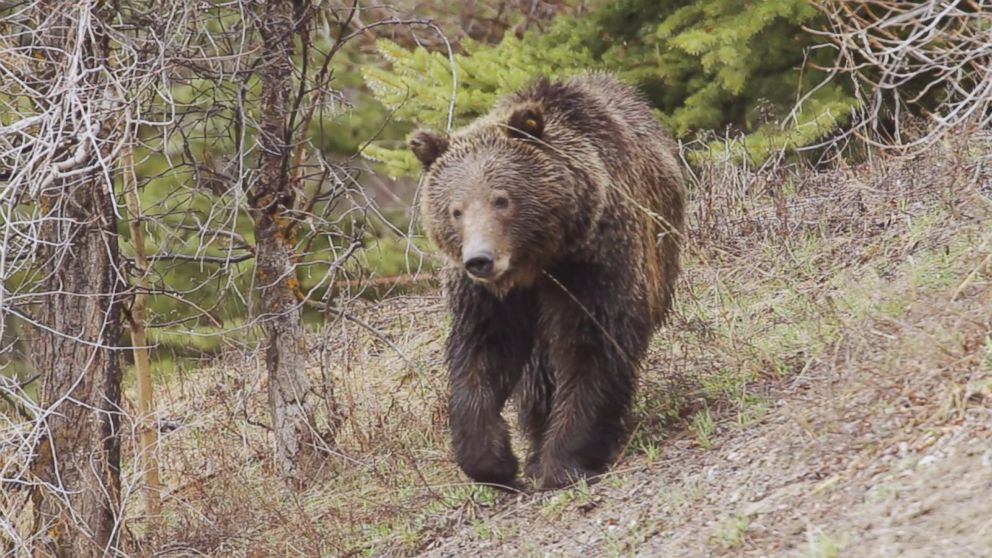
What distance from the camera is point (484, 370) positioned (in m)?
6.26

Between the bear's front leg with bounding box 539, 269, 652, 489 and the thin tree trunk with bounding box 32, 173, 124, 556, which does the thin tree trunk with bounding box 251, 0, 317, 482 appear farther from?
the bear's front leg with bounding box 539, 269, 652, 489

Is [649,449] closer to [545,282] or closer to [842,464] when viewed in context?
[545,282]

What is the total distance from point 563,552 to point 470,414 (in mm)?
1090

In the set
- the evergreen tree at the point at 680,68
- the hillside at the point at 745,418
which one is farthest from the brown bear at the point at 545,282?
the evergreen tree at the point at 680,68

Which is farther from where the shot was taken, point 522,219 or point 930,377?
point 522,219

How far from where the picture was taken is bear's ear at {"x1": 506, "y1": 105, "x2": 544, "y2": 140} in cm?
624

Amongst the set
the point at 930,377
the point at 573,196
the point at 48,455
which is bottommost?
the point at 48,455

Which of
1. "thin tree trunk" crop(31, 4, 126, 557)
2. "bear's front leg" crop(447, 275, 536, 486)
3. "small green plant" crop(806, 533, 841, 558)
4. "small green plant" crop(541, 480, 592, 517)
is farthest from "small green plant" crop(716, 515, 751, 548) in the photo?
"thin tree trunk" crop(31, 4, 126, 557)

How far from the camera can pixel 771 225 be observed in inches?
357

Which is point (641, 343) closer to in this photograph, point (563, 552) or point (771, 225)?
point (563, 552)

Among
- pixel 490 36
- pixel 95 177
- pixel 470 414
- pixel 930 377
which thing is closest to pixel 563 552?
pixel 470 414

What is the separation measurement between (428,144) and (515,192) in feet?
1.87

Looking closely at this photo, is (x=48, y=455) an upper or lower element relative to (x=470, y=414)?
lower

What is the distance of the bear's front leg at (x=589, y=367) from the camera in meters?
Answer: 6.09
